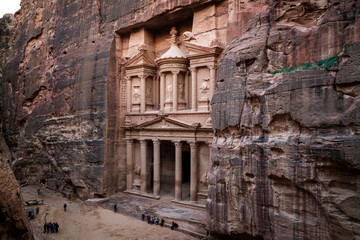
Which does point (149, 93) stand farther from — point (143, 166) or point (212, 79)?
point (212, 79)

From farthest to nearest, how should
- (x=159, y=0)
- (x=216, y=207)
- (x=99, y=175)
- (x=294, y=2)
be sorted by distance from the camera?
(x=99, y=175) < (x=159, y=0) < (x=216, y=207) < (x=294, y=2)

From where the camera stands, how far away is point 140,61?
17578 mm

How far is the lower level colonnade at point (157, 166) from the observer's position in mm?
15000

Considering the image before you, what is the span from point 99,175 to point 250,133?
12.0 m

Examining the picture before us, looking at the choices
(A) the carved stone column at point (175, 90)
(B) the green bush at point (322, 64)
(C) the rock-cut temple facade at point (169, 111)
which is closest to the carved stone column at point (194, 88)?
(C) the rock-cut temple facade at point (169, 111)

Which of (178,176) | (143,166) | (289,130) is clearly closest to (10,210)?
(289,130)

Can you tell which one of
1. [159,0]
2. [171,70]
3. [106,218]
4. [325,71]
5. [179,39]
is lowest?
[106,218]

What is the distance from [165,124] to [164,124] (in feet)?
0.24

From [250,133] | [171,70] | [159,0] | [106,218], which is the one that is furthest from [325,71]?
[106,218]

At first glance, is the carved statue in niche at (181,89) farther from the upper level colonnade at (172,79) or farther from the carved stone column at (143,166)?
the carved stone column at (143,166)

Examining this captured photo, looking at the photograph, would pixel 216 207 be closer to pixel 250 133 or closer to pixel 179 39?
pixel 250 133

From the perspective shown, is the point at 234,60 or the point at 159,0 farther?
the point at 159,0

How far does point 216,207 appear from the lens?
933cm

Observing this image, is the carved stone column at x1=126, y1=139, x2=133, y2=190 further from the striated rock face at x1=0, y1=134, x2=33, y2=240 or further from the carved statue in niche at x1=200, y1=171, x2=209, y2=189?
the striated rock face at x1=0, y1=134, x2=33, y2=240
